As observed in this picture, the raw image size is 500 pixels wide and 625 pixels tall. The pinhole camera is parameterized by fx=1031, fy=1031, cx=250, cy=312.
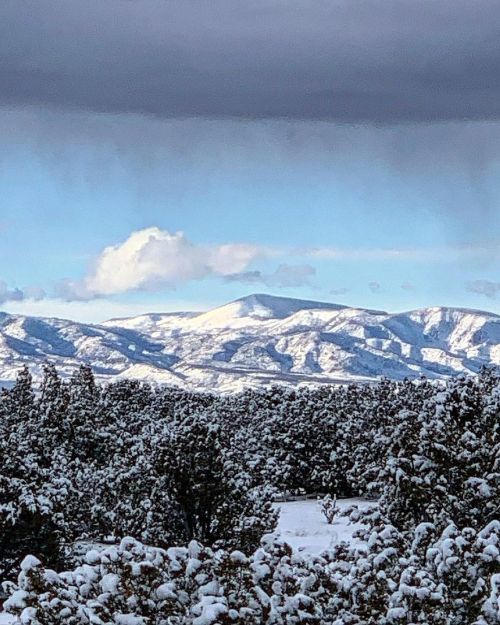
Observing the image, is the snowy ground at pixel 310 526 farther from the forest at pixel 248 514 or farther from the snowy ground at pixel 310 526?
the forest at pixel 248 514

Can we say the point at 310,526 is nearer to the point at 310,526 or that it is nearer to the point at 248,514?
the point at 310,526

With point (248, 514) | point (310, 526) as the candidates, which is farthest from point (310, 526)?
point (248, 514)

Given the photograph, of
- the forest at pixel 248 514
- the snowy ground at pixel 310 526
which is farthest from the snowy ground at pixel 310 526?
the forest at pixel 248 514

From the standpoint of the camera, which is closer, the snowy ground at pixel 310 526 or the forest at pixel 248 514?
the forest at pixel 248 514

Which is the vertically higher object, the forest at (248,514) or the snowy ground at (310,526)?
the forest at (248,514)

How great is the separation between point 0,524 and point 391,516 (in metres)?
9.93

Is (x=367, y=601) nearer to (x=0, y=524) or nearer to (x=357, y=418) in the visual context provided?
(x=0, y=524)

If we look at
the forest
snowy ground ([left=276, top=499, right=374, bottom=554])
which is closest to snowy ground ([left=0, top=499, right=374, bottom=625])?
snowy ground ([left=276, top=499, right=374, bottom=554])

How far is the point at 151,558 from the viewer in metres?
13.7

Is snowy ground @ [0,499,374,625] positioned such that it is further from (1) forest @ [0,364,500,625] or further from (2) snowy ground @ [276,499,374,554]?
(1) forest @ [0,364,500,625]

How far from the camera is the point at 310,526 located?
4012 centimetres

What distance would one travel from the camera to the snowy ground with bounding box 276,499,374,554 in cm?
3503

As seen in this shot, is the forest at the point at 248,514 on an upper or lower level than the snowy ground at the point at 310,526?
upper

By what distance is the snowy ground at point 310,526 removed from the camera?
3503cm
